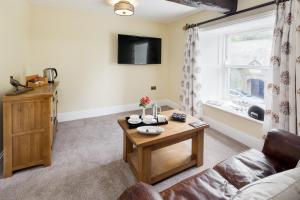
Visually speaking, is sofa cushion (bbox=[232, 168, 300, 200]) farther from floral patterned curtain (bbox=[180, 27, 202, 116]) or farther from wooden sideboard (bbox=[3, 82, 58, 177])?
floral patterned curtain (bbox=[180, 27, 202, 116])

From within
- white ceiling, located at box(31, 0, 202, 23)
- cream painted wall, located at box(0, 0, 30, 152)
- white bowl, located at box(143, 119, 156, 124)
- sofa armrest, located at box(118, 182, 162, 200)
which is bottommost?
sofa armrest, located at box(118, 182, 162, 200)

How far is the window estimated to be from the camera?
115 inches

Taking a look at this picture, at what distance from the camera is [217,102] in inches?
136

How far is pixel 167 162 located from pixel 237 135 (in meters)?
1.46


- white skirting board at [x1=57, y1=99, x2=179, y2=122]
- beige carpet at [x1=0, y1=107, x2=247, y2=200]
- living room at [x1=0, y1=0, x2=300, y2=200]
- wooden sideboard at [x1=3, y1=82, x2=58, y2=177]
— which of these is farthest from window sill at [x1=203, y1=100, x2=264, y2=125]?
wooden sideboard at [x1=3, y1=82, x2=58, y2=177]

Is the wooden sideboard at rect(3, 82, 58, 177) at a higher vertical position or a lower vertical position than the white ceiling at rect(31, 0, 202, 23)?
lower

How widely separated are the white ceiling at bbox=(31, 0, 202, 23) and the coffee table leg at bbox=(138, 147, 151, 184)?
250 cm

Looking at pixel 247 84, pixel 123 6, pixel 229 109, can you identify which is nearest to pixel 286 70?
pixel 229 109

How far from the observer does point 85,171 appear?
1.98m

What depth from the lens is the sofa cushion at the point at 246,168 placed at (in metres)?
1.25

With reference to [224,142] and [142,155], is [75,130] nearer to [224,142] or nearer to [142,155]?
[142,155]

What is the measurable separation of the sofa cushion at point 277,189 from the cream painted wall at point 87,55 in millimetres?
3549

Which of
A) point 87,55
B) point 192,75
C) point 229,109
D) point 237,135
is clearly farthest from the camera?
point 87,55

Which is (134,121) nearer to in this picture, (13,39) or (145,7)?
(13,39)
